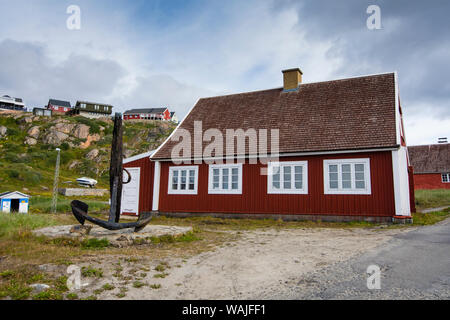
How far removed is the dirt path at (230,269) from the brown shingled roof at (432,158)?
37118 mm

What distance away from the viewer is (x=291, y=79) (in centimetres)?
1825

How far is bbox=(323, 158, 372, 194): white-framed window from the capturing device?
1298cm

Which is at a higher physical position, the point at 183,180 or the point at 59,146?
the point at 59,146

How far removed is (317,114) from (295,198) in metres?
4.52

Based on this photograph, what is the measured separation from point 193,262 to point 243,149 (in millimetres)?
9743

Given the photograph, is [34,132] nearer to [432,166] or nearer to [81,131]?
[81,131]

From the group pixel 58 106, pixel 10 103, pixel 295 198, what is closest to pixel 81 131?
pixel 58 106

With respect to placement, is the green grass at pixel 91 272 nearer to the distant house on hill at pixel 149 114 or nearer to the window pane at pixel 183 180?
the window pane at pixel 183 180

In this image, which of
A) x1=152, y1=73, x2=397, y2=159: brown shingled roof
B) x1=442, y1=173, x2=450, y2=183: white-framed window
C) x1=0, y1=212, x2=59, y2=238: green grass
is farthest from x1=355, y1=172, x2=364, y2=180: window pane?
x1=442, y1=173, x2=450, y2=183: white-framed window

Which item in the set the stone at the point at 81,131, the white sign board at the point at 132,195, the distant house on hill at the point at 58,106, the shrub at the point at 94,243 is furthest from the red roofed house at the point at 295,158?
the distant house on hill at the point at 58,106

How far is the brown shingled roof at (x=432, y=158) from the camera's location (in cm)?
3859
